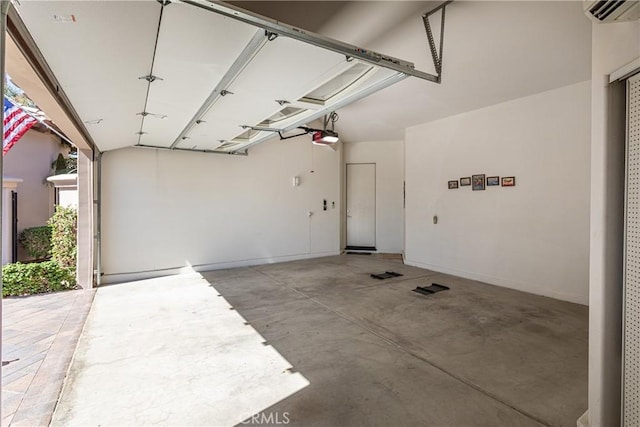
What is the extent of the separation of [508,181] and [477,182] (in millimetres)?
538

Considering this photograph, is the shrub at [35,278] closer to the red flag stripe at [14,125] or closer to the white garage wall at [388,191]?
the red flag stripe at [14,125]

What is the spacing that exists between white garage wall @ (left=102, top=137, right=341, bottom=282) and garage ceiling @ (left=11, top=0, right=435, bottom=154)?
64.8 inches

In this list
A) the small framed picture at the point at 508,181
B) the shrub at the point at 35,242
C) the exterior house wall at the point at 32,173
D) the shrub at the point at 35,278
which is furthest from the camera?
the exterior house wall at the point at 32,173

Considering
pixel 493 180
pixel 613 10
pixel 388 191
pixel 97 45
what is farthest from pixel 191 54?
pixel 388 191

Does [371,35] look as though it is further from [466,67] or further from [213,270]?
[213,270]

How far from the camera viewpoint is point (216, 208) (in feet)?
21.9

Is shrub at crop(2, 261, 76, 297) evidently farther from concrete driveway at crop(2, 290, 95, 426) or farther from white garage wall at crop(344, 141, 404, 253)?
white garage wall at crop(344, 141, 404, 253)

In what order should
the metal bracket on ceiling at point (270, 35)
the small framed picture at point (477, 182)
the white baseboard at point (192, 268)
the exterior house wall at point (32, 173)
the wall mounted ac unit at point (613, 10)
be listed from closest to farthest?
the wall mounted ac unit at point (613, 10), the metal bracket on ceiling at point (270, 35), the small framed picture at point (477, 182), the white baseboard at point (192, 268), the exterior house wall at point (32, 173)

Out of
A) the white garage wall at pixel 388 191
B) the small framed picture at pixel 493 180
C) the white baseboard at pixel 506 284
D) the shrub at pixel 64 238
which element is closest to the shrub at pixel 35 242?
the shrub at pixel 64 238

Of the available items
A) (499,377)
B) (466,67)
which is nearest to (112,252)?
(499,377)

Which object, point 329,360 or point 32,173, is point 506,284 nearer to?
point 329,360

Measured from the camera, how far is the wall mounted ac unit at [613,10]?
1476 millimetres

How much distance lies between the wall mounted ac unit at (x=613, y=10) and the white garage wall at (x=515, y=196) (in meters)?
3.42

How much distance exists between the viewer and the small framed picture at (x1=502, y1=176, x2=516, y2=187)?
16.9 feet
